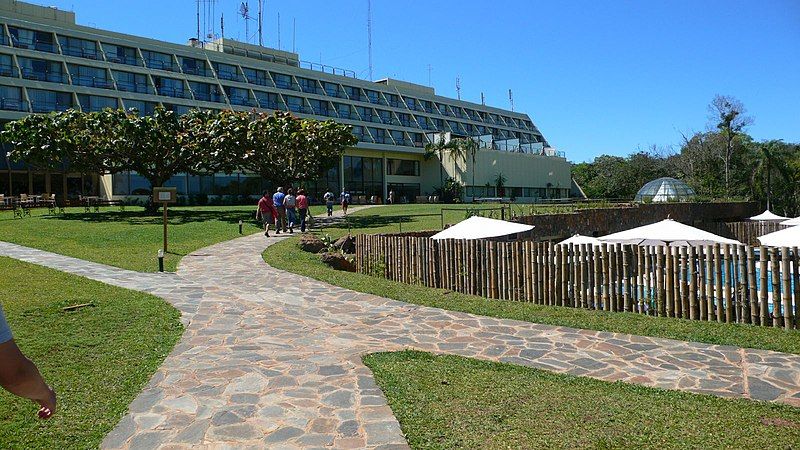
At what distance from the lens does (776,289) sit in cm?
763

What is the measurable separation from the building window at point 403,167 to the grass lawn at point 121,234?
31.7 m

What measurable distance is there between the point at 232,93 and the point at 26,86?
1594 centimetres

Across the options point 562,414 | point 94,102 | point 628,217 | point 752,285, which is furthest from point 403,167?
point 562,414

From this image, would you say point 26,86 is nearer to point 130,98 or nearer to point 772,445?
point 130,98

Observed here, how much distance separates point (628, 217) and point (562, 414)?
25983 millimetres

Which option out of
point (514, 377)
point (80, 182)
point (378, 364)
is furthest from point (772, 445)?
point (80, 182)

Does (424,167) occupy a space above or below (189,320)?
above

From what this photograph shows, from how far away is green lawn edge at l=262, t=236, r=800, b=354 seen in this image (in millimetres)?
6809

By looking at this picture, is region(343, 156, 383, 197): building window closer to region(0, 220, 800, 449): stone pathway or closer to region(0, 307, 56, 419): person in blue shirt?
→ region(0, 220, 800, 449): stone pathway

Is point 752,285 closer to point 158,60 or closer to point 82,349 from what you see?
point 82,349

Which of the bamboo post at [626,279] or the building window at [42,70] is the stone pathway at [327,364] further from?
the building window at [42,70]

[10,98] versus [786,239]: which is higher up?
[10,98]

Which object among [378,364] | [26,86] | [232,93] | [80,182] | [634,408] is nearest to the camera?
[634,408]

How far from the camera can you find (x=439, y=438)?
406 centimetres
